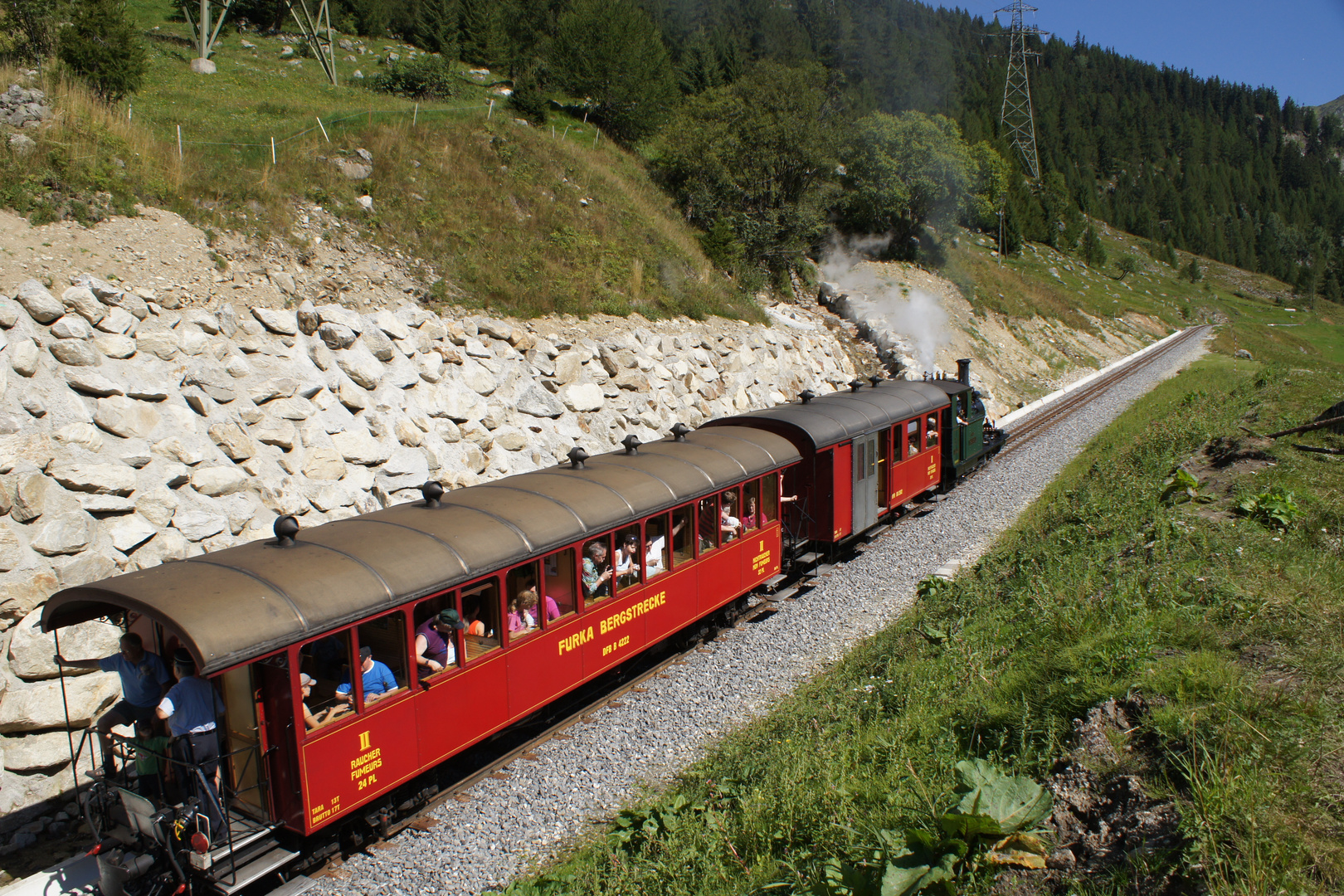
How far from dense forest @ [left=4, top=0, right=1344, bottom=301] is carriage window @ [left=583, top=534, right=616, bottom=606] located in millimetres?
18743

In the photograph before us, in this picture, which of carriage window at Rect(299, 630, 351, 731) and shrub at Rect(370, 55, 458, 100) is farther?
shrub at Rect(370, 55, 458, 100)

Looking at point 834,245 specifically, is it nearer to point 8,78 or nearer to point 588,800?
point 8,78

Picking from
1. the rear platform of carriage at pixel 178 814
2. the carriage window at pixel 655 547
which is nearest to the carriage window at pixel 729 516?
the carriage window at pixel 655 547

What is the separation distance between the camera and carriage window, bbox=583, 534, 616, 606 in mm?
9359

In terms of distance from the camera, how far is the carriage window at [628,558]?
9.80m

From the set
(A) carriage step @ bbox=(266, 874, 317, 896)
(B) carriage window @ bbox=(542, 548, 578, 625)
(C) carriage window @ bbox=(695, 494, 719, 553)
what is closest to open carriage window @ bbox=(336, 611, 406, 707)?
(A) carriage step @ bbox=(266, 874, 317, 896)

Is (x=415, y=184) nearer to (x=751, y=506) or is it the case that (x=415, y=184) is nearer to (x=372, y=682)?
(x=751, y=506)

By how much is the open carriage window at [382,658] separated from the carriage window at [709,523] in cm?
504

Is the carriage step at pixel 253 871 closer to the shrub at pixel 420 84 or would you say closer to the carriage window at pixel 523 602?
the carriage window at pixel 523 602

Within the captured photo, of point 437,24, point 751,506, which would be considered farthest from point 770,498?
point 437,24

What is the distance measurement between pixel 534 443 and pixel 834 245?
29.1m

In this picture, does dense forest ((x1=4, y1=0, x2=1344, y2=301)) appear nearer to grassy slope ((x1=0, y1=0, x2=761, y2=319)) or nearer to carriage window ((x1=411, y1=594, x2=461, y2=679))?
grassy slope ((x1=0, y1=0, x2=761, y2=319))

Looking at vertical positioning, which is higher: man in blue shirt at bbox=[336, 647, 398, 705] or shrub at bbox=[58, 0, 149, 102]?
shrub at bbox=[58, 0, 149, 102]

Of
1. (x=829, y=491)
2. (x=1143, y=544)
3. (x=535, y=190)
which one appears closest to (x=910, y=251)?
(x=535, y=190)
